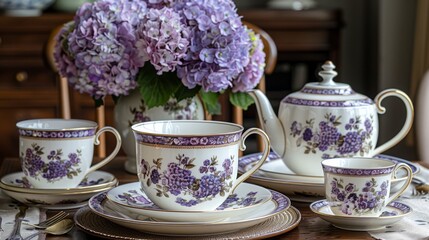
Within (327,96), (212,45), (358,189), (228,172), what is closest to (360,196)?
(358,189)

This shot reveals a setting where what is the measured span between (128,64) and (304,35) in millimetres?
1771

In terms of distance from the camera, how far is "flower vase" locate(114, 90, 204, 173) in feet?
4.75

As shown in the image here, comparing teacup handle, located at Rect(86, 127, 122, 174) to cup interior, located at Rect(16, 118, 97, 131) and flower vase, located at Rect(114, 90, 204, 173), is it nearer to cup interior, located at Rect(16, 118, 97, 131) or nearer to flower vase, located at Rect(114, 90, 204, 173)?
cup interior, located at Rect(16, 118, 97, 131)

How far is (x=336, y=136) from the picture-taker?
4.21ft

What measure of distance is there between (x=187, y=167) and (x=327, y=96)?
361 mm

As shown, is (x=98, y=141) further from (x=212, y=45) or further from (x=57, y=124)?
(x=212, y=45)

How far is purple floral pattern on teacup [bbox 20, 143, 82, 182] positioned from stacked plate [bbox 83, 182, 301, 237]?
12 centimetres

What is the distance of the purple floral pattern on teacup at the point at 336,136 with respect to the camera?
128 centimetres

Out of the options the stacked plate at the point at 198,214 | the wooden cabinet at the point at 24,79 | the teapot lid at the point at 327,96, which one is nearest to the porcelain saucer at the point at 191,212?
the stacked plate at the point at 198,214

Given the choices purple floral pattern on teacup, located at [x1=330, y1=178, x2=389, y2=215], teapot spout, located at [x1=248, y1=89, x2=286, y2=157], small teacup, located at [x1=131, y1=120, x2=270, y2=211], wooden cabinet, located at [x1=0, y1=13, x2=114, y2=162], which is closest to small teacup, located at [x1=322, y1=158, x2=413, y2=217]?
purple floral pattern on teacup, located at [x1=330, y1=178, x2=389, y2=215]

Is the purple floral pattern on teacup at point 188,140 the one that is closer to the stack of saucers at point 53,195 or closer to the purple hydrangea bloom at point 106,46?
the stack of saucers at point 53,195

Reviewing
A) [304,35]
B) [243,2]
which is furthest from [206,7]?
[243,2]

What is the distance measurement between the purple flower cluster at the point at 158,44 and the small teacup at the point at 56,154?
6.1 inches

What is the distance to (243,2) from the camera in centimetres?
356
